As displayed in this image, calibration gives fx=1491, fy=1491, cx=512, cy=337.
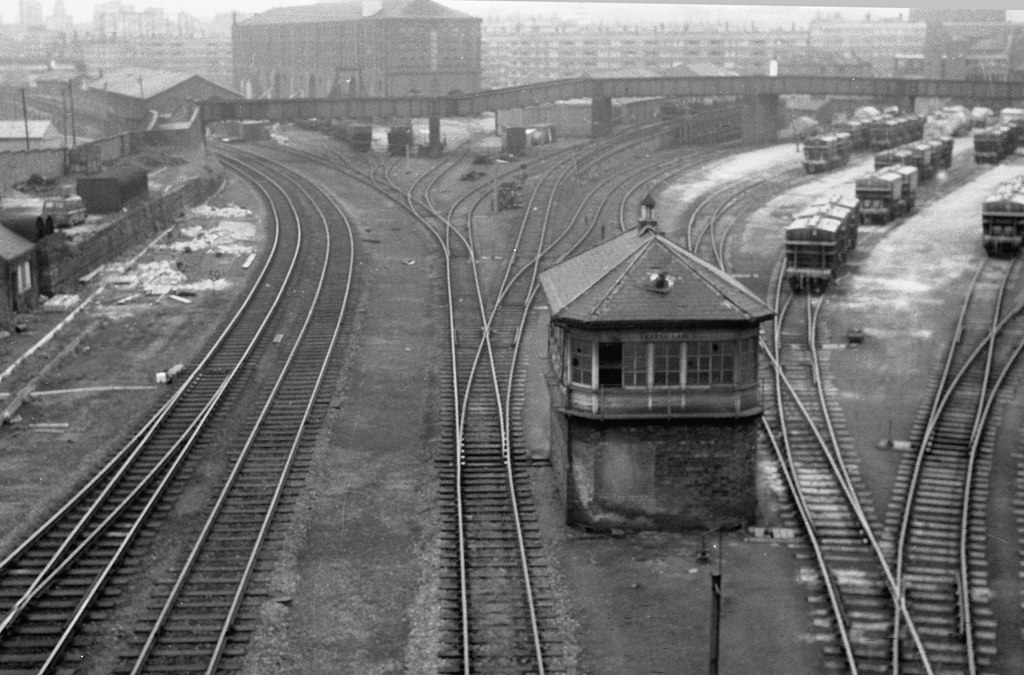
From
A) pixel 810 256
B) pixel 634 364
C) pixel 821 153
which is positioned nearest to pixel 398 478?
pixel 634 364

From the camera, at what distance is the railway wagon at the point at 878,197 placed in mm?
49688

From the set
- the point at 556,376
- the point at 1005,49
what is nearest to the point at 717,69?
the point at 1005,49

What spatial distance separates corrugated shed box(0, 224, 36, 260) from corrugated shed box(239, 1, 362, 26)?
68.3 meters

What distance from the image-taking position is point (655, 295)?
2016 cm

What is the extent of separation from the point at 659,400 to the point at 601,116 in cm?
6202

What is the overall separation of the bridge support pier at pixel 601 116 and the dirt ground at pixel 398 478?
1508 inches

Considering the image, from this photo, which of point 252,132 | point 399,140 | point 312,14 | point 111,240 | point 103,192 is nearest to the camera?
point 111,240

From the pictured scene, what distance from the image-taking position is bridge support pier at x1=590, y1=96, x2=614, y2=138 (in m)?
80.2

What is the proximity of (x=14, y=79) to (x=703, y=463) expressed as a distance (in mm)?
111038

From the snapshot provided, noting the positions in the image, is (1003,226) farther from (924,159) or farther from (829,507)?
(829,507)

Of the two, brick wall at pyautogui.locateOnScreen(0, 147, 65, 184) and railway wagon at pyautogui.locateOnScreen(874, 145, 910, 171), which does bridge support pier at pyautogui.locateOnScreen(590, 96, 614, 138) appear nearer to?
railway wagon at pyautogui.locateOnScreen(874, 145, 910, 171)

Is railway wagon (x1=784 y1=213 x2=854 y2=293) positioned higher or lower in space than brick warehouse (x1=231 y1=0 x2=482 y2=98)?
lower

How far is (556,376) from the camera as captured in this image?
70.2 ft

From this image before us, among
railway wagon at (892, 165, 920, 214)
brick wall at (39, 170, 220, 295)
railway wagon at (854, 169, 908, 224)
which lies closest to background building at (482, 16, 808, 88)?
railway wagon at (892, 165, 920, 214)
